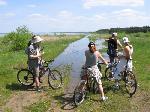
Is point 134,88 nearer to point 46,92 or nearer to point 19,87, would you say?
point 46,92

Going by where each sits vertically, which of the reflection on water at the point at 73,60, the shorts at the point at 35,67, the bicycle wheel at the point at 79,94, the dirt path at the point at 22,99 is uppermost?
the shorts at the point at 35,67

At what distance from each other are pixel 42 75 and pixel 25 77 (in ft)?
2.98

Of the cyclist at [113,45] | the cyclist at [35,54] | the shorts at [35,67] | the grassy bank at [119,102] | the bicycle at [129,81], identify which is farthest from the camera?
the cyclist at [113,45]

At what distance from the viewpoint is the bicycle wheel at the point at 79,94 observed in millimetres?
13305

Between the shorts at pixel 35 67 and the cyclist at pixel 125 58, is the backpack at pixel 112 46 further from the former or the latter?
the shorts at pixel 35 67

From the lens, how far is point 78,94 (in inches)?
531

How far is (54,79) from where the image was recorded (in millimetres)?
16562

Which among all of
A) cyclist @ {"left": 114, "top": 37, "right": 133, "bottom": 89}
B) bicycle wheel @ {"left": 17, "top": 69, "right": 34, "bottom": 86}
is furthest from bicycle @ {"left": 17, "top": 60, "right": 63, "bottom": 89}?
cyclist @ {"left": 114, "top": 37, "right": 133, "bottom": 89}

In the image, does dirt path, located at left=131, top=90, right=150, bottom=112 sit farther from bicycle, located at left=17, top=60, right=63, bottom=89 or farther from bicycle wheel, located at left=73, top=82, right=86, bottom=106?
bicycle, located at left=17, top=60, right=63, bottom=89

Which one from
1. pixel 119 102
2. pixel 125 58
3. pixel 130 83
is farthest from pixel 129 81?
pixel 119 102

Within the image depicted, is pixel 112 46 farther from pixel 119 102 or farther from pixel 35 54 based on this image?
pixel 119 102

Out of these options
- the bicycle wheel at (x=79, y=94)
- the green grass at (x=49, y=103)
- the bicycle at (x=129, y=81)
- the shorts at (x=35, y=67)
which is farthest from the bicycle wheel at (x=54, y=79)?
the bicycle at (x=129, y=81)

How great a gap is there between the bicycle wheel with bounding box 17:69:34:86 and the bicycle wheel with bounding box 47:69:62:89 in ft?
3.14

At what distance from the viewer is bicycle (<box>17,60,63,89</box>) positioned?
16562 mm
